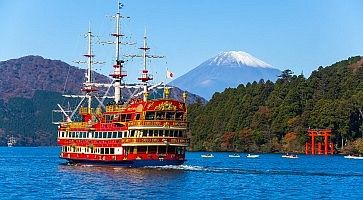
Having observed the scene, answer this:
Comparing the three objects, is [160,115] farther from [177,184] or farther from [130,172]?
[177,184]

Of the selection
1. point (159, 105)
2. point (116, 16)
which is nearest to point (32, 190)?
point (159, 105)

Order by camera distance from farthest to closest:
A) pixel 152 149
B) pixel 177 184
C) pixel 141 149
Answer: pixel 141 149 < pixel 152 149 < pixel 177 184

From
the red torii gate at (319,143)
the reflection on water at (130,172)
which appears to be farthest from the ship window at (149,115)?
the red torii gate at (319,143)

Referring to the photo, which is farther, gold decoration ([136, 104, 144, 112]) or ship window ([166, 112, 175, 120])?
ship window ([166, 112, 175, 120])

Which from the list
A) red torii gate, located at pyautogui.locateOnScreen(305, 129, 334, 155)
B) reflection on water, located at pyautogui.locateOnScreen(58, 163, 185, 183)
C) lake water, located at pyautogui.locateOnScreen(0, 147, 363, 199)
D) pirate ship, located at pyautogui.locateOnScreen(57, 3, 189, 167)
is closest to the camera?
lake water, located at pyautogui.locateOnScreen(0, 147, 363, 199)

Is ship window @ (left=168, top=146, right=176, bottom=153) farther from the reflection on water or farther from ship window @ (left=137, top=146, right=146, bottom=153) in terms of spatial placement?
ship window @ (left=137, top=146, right=146, bottom=153)

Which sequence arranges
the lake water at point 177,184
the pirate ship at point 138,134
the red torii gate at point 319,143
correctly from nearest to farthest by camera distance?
the lake water at point 177,184, the pirate ship at point 138,134, the red torii gate at point 319,143

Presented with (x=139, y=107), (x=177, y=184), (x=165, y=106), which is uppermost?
(x=165, y=106)

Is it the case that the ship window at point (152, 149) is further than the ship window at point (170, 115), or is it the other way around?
the ship window at point (170, 115)

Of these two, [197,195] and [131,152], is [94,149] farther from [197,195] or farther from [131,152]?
[197,195]

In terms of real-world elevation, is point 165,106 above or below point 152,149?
above

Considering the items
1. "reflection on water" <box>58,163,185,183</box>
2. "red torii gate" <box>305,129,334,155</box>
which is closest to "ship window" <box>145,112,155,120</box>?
"reflection on water" <box>58,163,185,183</box>

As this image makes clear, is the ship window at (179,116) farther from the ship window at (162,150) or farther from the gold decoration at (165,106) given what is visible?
the ship window at (162,150)

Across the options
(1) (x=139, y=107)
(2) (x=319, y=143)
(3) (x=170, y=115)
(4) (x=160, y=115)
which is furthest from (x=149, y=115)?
(2) (x=319, y=143)
